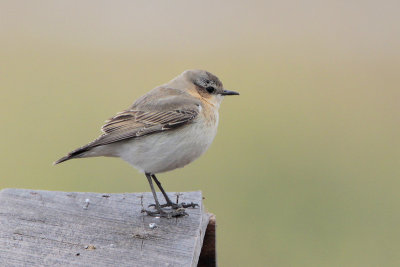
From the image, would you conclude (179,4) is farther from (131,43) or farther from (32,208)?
(32,208)

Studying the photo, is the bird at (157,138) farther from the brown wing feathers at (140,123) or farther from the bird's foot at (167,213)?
the bird's foot at (167,213)

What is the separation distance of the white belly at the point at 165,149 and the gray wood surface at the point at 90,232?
1.31ft

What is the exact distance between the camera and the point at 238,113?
1409 cm

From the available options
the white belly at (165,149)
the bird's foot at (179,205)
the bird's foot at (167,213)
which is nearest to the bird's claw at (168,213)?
the bird's foot at (167,213)

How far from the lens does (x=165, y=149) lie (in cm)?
620

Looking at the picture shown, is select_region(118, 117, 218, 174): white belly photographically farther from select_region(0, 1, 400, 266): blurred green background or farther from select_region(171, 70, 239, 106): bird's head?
select_region(0, 1, 400, 266): blurred green background

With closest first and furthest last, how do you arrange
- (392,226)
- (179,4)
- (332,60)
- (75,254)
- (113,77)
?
1. (75,254)
2. (392,226)
3. (113,77)
4. (332,60)
5. (179,4)

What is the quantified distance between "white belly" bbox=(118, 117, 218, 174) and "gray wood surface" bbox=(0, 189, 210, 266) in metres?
0.40

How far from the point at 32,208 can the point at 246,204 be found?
5750 millimetres

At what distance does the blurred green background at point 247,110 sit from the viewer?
10555 mm

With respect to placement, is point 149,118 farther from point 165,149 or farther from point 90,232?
point 90,232

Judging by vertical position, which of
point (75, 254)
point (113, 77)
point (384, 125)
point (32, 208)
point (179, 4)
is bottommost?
point (75, 254)

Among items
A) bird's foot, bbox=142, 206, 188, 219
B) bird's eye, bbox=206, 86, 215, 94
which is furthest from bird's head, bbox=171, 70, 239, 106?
bird's foot, bbox=142, 206, 188, 219

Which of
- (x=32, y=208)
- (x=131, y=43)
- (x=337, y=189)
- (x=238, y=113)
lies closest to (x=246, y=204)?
(x=337, y=189)
